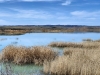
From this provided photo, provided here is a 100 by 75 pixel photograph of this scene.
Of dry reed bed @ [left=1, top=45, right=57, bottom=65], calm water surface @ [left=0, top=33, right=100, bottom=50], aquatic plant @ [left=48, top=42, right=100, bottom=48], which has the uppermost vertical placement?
dry reed bed @ [left=1, top=45, right=57, bottom=65]

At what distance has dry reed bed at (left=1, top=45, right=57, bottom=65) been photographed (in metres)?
14.6

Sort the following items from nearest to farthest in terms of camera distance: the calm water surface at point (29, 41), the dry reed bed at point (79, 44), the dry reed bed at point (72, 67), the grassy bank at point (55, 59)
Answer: the dry reed bed at point (72, 67), the grassy bank at point (55, 59), the calm water surface at point (29, 41), the dry reed bed at point (79, 44)

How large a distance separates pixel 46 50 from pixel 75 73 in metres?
4.70

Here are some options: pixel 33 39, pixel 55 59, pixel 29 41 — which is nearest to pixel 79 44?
pixel 29 41

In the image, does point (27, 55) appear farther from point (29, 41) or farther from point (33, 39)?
point (33, 39)

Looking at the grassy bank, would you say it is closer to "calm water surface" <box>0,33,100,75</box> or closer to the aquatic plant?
"calm water surface" <box>0,33,100,75</box>

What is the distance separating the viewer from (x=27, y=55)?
1491 cm

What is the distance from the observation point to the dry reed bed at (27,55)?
14634 mm

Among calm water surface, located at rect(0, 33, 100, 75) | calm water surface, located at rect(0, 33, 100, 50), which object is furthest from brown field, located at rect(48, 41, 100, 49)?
calm water surface, located at rect(0, 33, 100, 50)

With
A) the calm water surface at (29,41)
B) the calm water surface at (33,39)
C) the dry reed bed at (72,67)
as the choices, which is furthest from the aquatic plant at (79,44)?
the dry reed bed at (72,67)

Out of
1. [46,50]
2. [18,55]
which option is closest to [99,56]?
[46,50]

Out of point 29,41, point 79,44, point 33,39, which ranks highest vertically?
point 79,44

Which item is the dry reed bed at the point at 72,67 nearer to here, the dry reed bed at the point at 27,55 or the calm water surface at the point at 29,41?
the calm water surface at the point at 29,41

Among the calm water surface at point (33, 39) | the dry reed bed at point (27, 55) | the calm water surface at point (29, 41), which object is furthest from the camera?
the calm water surface at point (33, 39)
